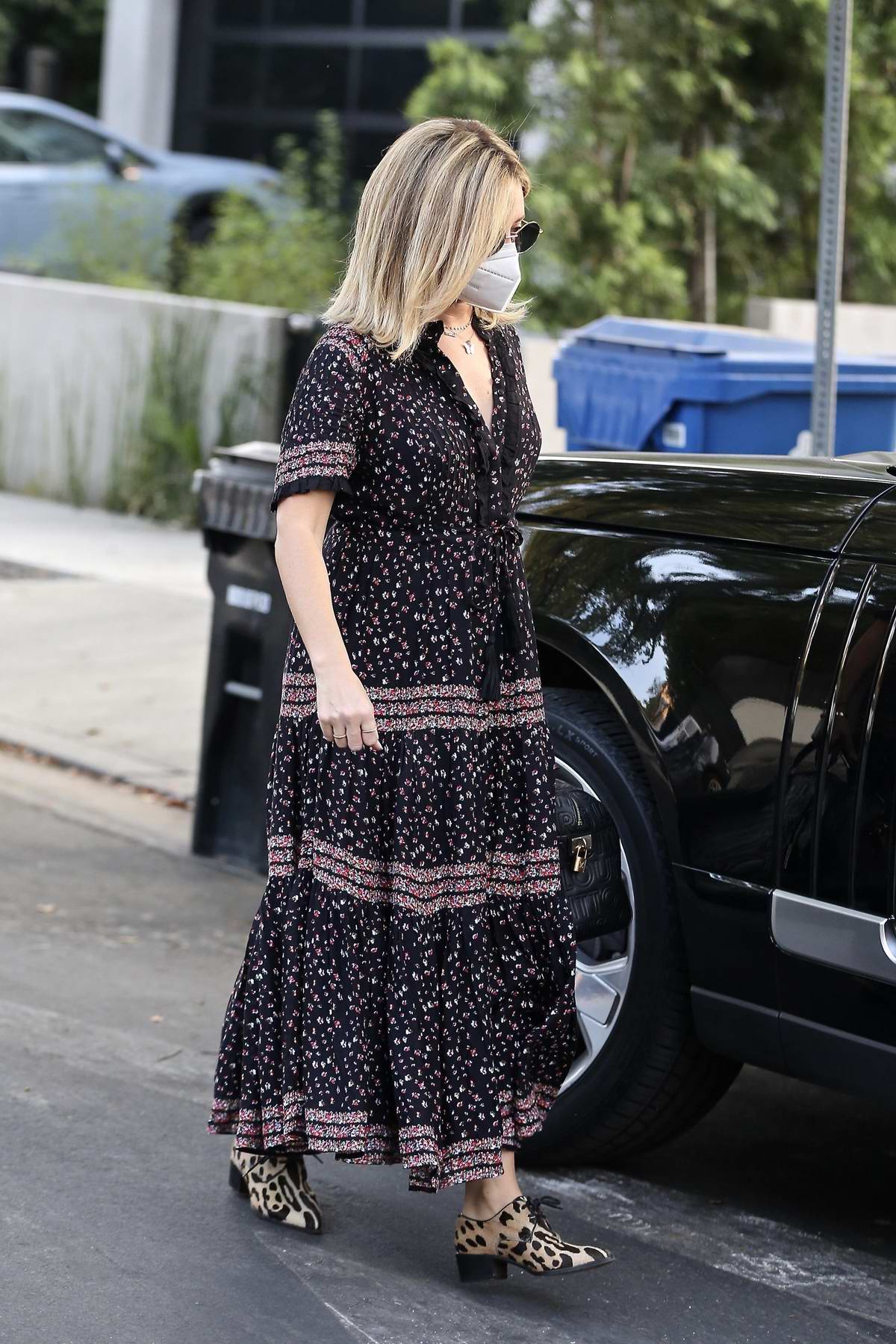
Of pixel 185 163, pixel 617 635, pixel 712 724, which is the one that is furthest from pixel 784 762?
pixel 185 163

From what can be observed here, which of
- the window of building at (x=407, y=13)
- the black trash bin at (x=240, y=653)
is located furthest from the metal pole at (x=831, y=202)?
the window of building at (x=407, y=13)

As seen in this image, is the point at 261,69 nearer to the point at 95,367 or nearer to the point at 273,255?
the point at 273,255

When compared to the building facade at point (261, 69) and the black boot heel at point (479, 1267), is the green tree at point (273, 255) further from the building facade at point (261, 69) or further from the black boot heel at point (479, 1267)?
the black boot heel at point (479, 1267)

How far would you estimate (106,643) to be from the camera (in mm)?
8758

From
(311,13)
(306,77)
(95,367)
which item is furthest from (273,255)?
(311,13)

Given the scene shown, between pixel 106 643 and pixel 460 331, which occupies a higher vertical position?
pixel 460 331

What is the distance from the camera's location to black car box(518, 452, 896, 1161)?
319 cm

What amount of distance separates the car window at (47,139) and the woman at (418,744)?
43.5 feet

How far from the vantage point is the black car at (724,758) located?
3189 mm

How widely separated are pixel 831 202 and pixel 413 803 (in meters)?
2.95

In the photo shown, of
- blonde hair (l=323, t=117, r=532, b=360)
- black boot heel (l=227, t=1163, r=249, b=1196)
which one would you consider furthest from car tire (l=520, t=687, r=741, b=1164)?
blonde hair (l=323, t=117, r=532, b=360)

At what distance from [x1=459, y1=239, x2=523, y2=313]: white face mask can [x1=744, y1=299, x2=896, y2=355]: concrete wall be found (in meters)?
9.54

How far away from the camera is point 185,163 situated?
53.3ft

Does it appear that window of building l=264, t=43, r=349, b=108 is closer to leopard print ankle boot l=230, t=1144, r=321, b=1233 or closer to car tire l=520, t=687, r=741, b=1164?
car tire l=520, t=687, r=741, b=1164
